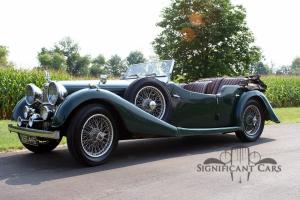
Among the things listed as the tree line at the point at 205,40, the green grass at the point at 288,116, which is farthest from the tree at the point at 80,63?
the green grass at the point at 288,116

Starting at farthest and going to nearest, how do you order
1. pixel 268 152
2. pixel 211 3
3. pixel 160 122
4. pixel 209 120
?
pixel 211 3 → pixel 209 120 → pixel 268 152 → pixel 160 122

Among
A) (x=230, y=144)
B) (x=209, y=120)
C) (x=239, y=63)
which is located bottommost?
(x=230, y=144)

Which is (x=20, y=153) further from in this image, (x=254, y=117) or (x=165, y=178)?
(x=254, y=117)

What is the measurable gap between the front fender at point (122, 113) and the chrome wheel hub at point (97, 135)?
260 millimetres

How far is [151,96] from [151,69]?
1.23 m

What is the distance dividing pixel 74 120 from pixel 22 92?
29.5ft

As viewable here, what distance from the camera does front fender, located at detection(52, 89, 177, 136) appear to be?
5.56m

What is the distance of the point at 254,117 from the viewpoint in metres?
8.48

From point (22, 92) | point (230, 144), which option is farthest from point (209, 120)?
point (22, 92)

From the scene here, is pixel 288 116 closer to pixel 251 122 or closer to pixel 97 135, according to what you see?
pixel 251 122

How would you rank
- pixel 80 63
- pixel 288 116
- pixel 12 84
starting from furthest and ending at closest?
pixel 80 63
pixel 288 116
pixel 12 84

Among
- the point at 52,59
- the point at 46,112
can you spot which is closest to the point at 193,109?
the point at 46,112

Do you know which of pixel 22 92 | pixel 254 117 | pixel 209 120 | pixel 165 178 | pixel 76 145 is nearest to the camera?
pixel 165 178

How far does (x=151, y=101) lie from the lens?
263 inches
